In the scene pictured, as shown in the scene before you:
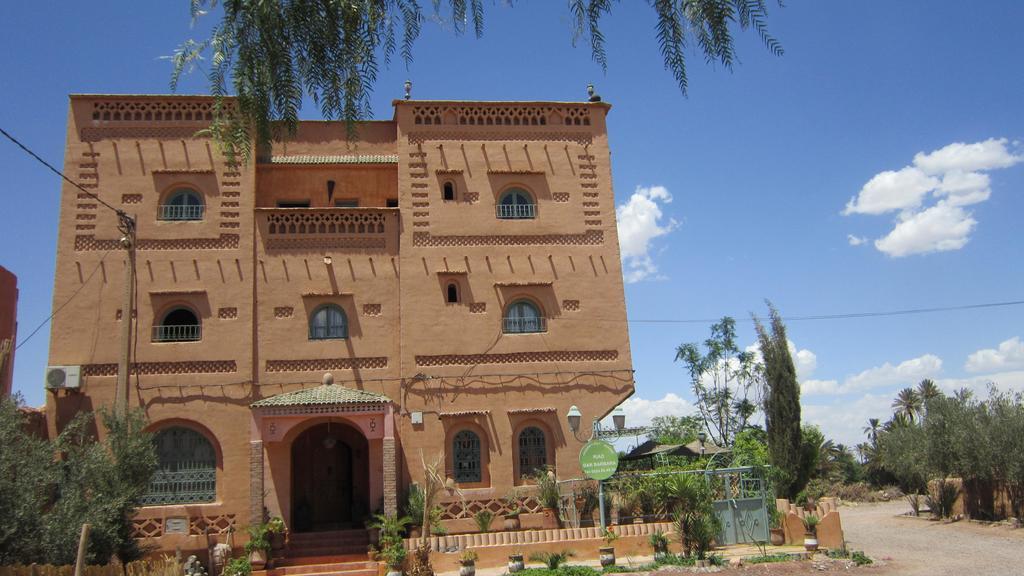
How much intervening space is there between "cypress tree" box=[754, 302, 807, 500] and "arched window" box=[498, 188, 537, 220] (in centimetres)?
856

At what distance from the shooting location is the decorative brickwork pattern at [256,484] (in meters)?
17.6

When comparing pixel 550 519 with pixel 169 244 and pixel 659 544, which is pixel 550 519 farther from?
pixel 169 244

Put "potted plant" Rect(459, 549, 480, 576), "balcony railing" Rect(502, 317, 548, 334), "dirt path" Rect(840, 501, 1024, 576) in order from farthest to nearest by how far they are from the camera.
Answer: "balcony railing" Rect(502, 317, 548, 334) < "dirt path" Rect(840, 501, 1024, 576) < "potted plant" Rect(459, 549, 480, 576)

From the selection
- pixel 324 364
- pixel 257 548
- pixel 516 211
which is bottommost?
pixel 257 548

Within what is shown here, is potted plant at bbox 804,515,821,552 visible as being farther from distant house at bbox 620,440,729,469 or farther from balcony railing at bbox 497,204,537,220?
balcony railing at bbox 497,204,537,220

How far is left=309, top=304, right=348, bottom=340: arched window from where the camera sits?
20.2 metres

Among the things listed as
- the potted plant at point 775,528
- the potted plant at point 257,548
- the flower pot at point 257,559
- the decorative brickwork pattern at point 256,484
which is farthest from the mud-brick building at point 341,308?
the potted plant at point 775,528

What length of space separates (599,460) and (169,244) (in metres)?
11.7

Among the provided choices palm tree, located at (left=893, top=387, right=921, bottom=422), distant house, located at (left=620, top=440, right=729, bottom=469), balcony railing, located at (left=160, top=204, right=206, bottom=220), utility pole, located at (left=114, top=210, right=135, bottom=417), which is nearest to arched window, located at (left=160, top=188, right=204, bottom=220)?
balcony railing, located at (left=160, top=204, right=206, bottom=220)

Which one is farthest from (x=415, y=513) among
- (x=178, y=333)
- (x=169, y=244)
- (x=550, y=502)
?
(x=169, y=244)

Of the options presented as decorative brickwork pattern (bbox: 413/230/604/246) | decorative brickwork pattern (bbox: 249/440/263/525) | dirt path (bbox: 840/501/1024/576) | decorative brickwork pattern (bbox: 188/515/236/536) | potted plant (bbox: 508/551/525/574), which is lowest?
dirt path (bbox: 840/501/1024/576)

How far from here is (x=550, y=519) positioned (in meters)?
19.0

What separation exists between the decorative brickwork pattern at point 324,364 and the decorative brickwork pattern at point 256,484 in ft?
7.53

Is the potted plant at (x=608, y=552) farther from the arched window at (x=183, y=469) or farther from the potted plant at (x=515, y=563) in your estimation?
the arched window at (x=183, y=469)
